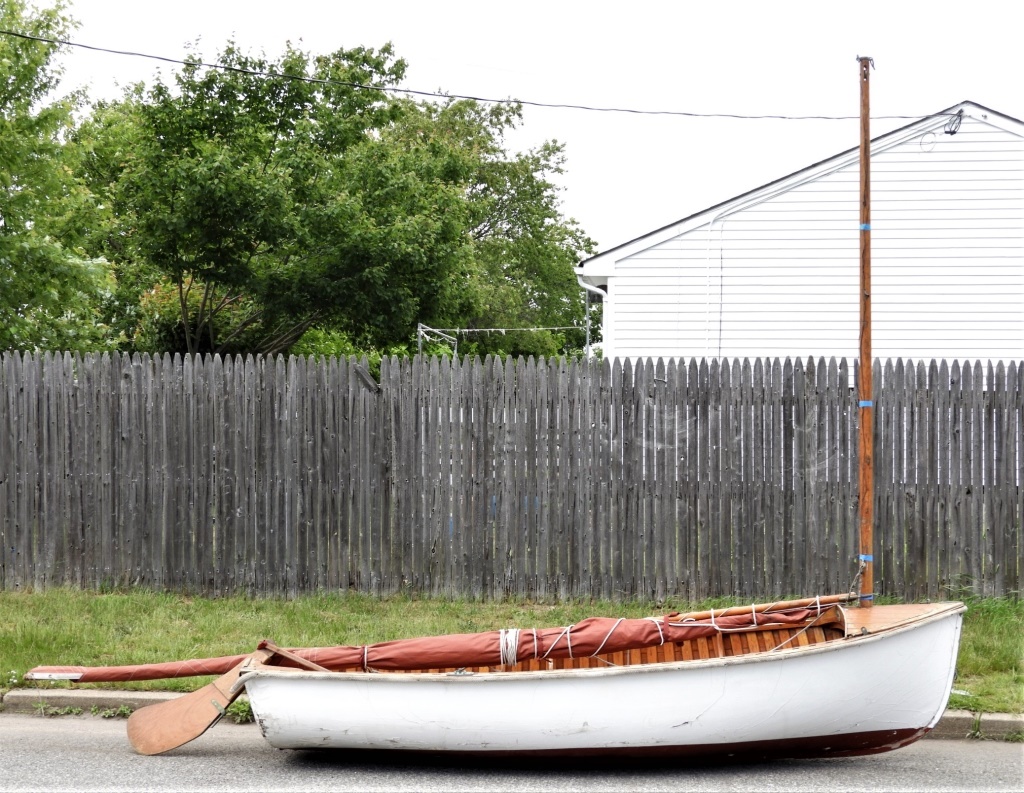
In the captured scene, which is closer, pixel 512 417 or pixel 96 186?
pixel 512 417

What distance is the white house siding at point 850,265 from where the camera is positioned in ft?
42.5

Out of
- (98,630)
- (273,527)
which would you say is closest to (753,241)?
(273,527)

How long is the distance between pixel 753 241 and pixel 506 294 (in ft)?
102

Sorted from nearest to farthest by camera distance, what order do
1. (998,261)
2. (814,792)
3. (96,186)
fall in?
1. (814,792)
2. (998,261)
3. (96,186)

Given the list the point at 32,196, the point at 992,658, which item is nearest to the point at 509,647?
the point at 992,658

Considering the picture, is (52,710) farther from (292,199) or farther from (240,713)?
(292,199)

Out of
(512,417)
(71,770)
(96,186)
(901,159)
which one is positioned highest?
(96,186)

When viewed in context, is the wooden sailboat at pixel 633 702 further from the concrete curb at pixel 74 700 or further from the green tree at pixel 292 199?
the green tree at pixel 292 199

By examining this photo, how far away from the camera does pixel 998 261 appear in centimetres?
1297

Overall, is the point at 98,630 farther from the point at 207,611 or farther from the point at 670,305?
the point at 670,305

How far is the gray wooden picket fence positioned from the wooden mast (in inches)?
81.6

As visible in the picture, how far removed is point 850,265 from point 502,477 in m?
6.44

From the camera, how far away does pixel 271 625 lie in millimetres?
8320

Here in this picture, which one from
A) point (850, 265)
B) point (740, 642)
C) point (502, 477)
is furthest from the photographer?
point (850, 265)
